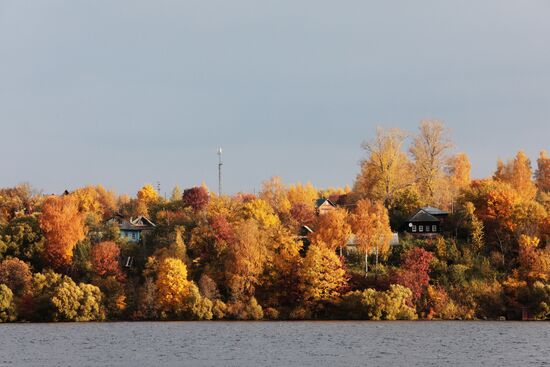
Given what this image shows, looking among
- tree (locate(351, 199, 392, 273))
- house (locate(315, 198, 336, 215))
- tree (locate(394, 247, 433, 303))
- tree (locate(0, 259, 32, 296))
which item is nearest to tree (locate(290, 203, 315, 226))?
tree (locate(351, 199, 392, 273))

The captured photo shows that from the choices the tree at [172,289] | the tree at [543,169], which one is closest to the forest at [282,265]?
the tree at [172,289]

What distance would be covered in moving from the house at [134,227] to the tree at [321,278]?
32.3 meters

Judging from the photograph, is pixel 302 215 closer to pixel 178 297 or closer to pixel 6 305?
pixel 178 297

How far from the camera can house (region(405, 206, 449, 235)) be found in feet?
389

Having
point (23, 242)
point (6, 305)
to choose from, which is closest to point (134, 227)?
point (23, 242)

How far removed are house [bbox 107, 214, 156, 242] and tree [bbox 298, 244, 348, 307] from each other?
32.3m

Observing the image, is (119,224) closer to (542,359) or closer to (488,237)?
(488,237)

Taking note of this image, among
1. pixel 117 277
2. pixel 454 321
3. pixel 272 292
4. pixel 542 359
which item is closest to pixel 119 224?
pixel 117 277

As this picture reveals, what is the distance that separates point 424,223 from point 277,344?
54574 millimetres

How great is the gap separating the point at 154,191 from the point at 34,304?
87725 millimetres

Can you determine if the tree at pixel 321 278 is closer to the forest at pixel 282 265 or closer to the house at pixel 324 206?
the forest at pixel 282 265

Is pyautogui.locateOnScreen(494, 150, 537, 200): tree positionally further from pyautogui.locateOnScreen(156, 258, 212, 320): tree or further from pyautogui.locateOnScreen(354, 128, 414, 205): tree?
pyautogui.locateOnScreen(156, 258, 212, 320): tree

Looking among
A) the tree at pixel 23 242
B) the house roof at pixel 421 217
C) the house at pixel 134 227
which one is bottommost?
the tree at pixel 23 242

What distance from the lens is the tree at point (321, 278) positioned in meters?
98.4
